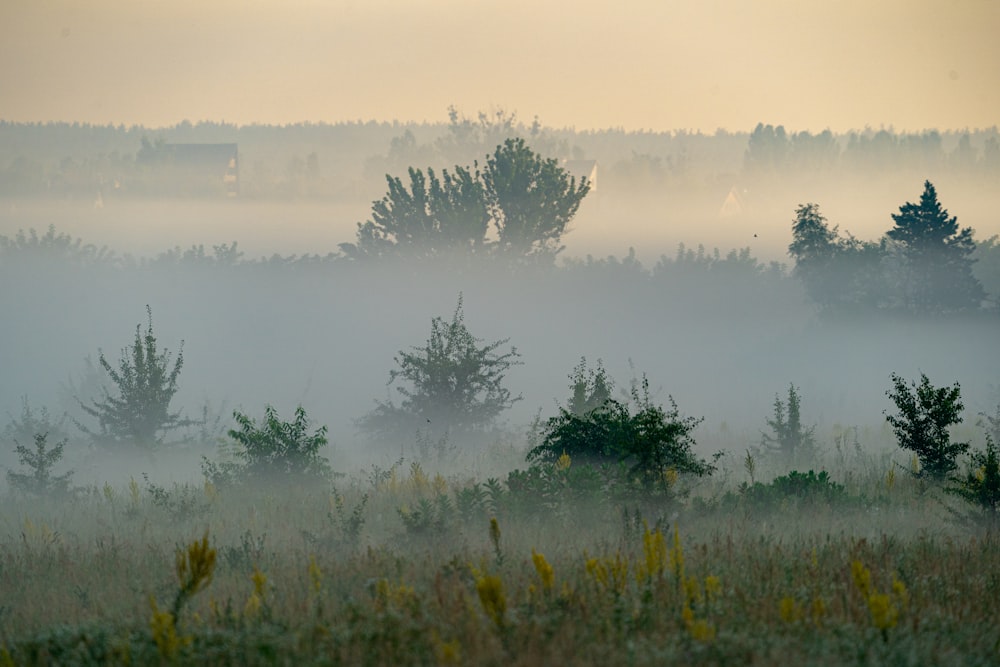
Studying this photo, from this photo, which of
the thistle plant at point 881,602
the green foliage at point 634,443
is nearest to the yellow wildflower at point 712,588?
the thistle plant at point 881,602

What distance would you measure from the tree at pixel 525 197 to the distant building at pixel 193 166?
244 ft

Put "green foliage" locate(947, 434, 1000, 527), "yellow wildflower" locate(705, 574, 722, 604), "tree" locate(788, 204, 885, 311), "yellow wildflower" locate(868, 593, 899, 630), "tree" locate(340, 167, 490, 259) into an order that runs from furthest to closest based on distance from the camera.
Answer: "tree" locate(340, 167, 490, 259) → "tree" locate(788, 204, 885, 311) → "green foliage" locate(947, 434, 1000, 527) → "yellow wildflower" locate(705, 574, 722, 604) → "yellow wildflower" locate(868, 593, 899, 630)

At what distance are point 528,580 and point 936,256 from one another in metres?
38.5

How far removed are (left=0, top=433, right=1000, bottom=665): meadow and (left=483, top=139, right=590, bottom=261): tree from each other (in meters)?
34.3

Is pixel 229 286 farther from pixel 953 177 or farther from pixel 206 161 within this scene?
pixel 953 177

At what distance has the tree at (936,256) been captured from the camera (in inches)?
1594

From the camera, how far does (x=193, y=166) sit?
114938mm

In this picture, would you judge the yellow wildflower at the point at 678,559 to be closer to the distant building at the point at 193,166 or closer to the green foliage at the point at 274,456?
the green foliage at the point at 274,456

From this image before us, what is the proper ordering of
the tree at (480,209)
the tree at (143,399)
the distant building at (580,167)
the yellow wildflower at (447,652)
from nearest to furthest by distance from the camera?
the yellow wildflower at (447,652) → the tree at (143,399) → the tree at (480,209) → the distant building at (580,167)

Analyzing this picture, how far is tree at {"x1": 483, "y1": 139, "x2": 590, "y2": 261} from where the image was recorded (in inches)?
1853

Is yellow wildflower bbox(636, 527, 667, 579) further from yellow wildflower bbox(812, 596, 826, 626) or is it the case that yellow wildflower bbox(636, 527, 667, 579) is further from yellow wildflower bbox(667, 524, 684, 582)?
yellow wildflower bbox(812, 596, 826, 626)

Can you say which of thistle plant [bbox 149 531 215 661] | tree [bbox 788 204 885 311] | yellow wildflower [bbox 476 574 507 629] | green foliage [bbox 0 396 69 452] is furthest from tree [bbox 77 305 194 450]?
tree [bbox 788 204 885 311]

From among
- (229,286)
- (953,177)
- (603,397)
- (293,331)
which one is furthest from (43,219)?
(953,177)

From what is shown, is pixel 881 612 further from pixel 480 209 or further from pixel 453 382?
pixel 480 209
